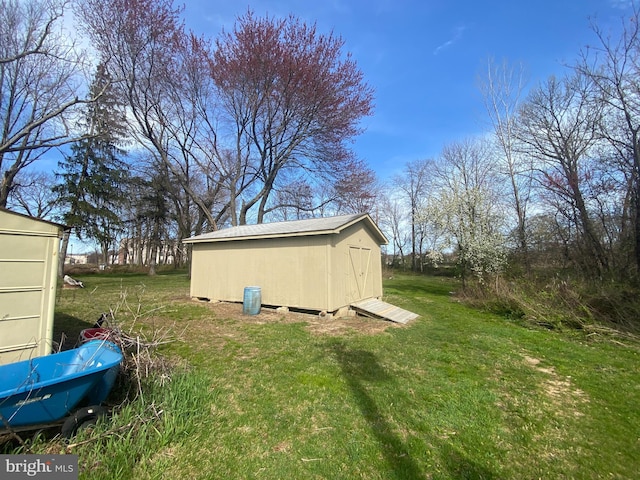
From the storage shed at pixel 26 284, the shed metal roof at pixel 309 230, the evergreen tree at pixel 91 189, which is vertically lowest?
the storage shed at pixel 26 284

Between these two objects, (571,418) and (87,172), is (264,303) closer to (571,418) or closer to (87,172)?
(571,418)

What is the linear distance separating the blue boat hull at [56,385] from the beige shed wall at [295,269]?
19.0 ft

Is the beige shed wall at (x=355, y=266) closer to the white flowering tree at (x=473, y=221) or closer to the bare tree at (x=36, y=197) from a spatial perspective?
the white flowering tree at (x=473, y=221)

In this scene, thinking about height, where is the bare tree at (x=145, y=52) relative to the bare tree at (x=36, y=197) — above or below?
above

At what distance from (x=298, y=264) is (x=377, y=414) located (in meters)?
5.89

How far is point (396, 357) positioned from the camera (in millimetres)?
5273

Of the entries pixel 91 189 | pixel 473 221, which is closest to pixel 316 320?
pixel 473 221

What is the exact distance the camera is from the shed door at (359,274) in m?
9.54

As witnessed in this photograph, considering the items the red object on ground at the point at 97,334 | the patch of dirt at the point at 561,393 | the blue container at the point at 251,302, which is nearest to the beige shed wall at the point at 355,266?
the blue container at the point at 251,302

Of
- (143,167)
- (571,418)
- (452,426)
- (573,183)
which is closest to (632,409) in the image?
(571,418)

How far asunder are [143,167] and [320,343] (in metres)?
22.6

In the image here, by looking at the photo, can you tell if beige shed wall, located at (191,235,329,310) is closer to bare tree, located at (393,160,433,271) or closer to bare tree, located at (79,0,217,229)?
bare tree, located at (79,0,217,229)

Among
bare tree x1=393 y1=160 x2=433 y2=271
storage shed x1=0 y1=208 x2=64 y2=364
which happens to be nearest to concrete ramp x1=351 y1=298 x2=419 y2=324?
storage shed x1=0 y1=208 x2=64 y2=364

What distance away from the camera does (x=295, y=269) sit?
8984mm
